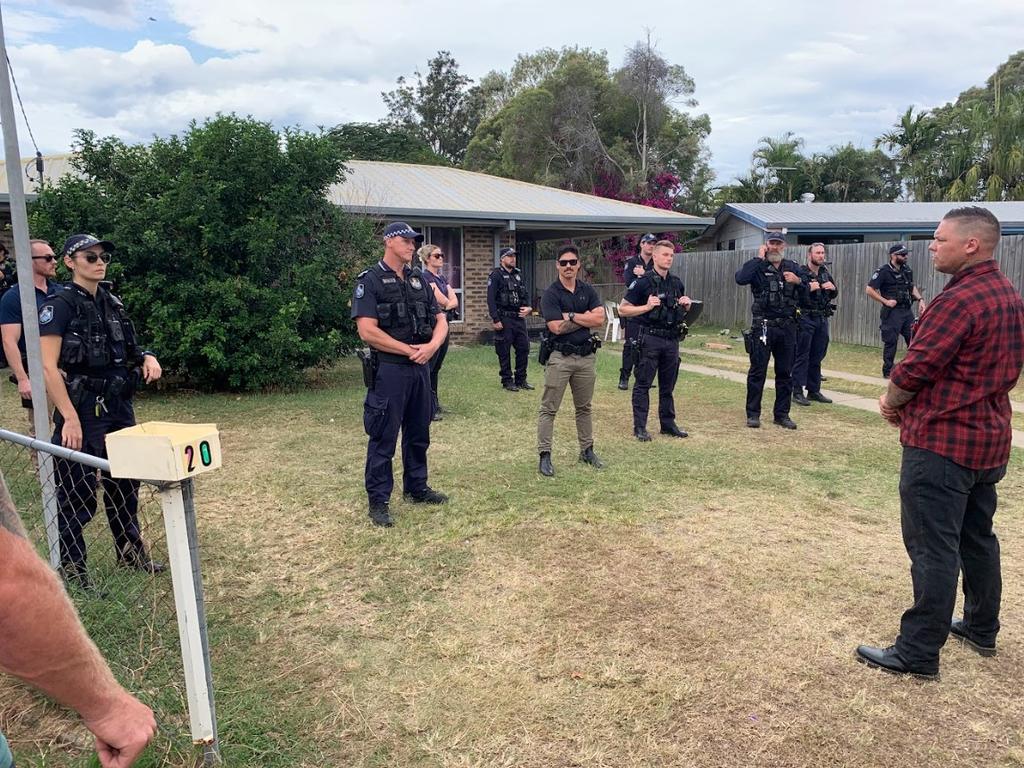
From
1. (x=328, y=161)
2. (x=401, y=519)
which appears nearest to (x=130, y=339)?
(x=401, y=519)

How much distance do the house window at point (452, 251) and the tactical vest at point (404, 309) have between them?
10567mm

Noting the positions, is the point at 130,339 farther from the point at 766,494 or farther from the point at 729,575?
the point at 766,494

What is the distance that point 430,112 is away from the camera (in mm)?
47469

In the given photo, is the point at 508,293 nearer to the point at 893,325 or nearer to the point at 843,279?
the point at 893,325

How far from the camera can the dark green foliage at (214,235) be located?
9125 mm

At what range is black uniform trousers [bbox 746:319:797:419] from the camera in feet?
25.3

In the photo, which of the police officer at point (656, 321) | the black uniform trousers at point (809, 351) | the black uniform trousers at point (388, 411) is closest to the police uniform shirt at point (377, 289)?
the black uniform trousers at point (388, 411)

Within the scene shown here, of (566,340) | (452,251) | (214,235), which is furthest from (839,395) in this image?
(452,251)

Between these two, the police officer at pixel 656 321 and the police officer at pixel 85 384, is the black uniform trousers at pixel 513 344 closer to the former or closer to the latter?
the police officer at pixel 656 321

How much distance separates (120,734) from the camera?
1354mm

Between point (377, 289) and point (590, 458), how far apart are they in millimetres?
2405

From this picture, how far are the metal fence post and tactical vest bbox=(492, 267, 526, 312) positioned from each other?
7847 mm

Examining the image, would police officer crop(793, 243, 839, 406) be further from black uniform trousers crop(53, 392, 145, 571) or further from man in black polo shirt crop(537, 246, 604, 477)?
black uniform trousers crop(53, 392, 145, 571)

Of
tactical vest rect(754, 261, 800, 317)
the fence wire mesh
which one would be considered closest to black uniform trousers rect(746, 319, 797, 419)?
tactical vest rect(754, 261, 800, 317)
